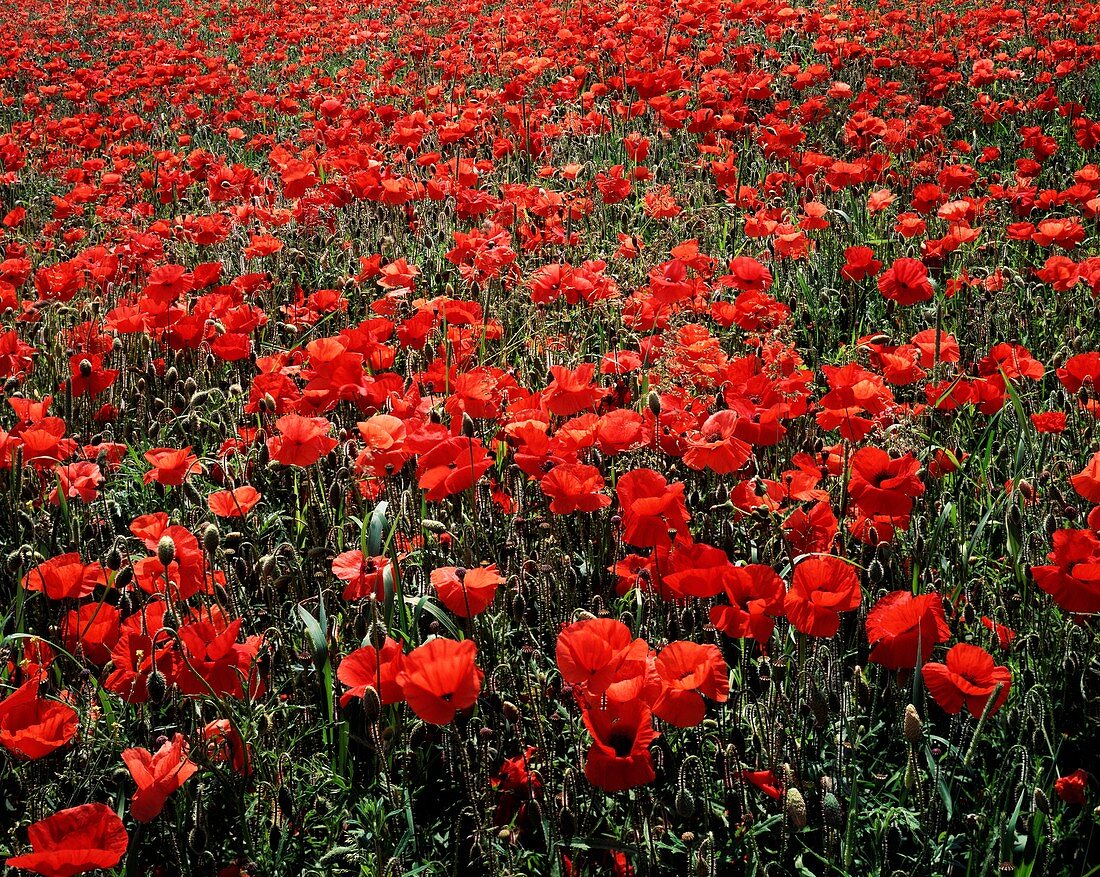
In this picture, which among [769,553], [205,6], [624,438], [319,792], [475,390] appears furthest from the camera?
[205,6]

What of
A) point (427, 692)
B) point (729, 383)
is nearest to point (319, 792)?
point (427, 692)

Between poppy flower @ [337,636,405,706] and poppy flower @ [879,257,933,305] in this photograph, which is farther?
poppy flower @ [879,257,933,305]

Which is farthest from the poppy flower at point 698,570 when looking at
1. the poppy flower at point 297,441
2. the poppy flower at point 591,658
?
the poppy flower at point 297,441

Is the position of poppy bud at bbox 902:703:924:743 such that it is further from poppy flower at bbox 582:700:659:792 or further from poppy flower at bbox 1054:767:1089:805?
poppy flower at bbox 582:700:659:792

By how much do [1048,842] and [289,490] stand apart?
2230 millimetres

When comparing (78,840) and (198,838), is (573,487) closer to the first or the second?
(198,838)

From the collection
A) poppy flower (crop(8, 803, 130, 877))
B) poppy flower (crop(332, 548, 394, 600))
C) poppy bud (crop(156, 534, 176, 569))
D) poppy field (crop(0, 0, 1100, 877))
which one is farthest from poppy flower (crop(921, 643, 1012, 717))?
poppy bud (crop(156, 534, 176, 569))

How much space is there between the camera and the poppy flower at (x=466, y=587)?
202 centimetres

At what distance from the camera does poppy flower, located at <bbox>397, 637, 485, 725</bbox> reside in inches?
66.2

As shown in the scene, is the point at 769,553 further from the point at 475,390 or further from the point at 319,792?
the point at 319,792

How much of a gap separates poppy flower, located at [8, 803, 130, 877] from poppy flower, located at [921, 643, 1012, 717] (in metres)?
1.34

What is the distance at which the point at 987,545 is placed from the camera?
2.61 meters

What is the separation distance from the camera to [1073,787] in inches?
70.9

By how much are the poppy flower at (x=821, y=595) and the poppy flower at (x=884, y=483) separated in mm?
380
